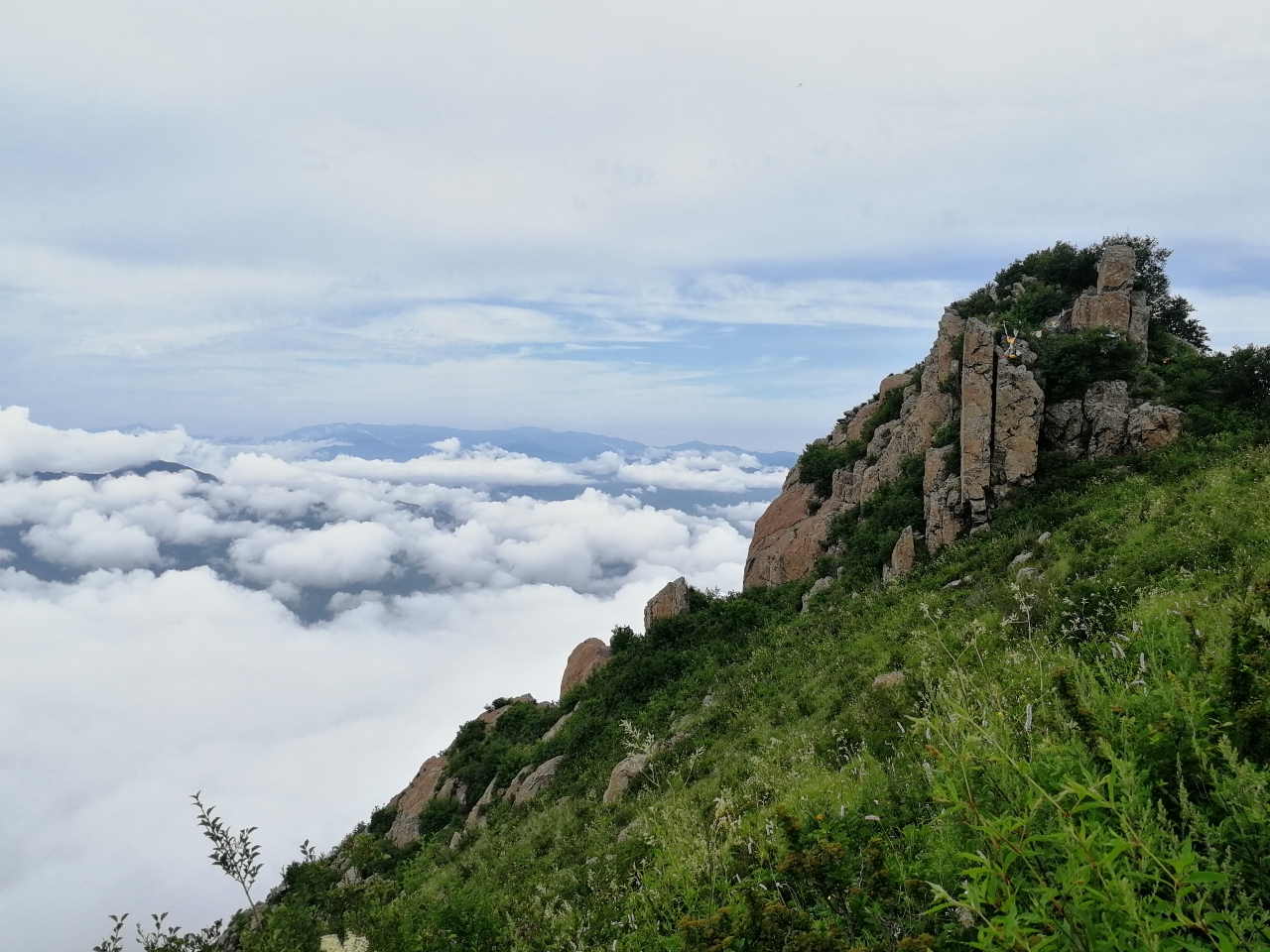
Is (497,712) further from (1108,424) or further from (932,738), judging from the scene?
(932,738)

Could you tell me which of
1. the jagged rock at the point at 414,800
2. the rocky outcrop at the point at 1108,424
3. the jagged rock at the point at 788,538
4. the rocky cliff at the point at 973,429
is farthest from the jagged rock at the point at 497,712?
the rocky outcrop at the point at 1108,424

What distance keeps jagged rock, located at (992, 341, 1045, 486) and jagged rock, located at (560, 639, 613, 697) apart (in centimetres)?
1814

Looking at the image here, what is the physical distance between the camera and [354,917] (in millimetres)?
5969

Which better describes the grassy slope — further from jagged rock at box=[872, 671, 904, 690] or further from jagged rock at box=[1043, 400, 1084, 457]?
jagged rock at box=[1043, 400, 1084, 457]

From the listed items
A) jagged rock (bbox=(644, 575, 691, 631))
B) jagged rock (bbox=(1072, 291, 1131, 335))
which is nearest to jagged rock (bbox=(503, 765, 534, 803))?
jagged rock (bbox=(644, 575, 691, 631))

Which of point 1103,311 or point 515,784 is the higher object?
point 1103,311

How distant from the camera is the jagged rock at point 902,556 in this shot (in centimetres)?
2181

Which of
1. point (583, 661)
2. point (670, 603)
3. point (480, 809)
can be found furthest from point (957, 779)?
point (583, 661)

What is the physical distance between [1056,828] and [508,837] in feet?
51.8

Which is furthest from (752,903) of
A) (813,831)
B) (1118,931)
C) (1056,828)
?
(1118,931)

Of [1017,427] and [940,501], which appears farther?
[940,501]

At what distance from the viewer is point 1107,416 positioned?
830 inches

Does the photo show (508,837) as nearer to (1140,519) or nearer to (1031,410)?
(1140,519)

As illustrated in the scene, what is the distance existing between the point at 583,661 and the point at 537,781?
36.5 feet
